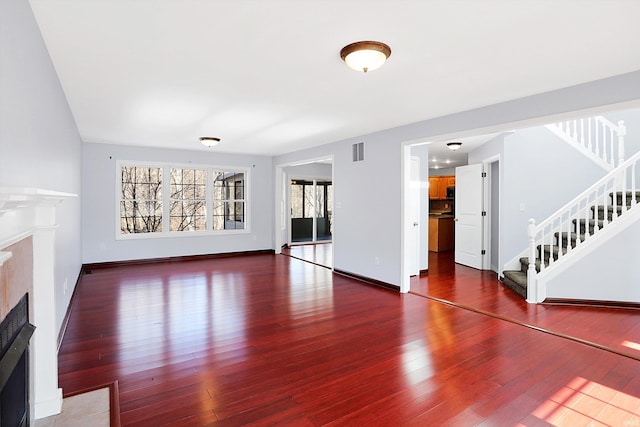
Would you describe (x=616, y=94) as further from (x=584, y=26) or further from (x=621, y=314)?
(x=621, y=314)

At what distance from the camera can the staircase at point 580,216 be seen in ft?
14.3

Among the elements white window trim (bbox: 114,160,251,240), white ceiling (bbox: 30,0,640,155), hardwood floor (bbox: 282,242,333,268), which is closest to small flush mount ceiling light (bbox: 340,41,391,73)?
white ceiling (bbox: 30,0,640,155)

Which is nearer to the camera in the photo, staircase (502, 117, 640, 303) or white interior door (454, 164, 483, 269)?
staircase (502, 117, 640, 303)

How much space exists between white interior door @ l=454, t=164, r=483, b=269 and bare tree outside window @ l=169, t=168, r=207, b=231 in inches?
213

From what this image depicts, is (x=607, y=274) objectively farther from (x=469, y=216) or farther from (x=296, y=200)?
(x=296, y=200)

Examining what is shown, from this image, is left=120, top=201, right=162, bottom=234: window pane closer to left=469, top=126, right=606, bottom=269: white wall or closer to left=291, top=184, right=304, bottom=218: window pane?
left=291, top=184, right=304, bottom=218: window pane

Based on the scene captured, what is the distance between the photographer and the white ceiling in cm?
203

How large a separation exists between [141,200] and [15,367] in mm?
6137

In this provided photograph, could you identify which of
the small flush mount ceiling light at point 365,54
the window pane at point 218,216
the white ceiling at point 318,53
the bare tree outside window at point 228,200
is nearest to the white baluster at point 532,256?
the white ceiling at point 318,53

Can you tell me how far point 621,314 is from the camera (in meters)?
3.91

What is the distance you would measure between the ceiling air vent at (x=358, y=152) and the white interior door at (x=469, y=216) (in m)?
2.39

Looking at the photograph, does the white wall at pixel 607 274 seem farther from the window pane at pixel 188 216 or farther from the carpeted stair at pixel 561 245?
the window pane at pixel 188 216

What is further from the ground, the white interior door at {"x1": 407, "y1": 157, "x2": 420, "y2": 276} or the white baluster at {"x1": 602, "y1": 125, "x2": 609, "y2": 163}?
the white baluster at {"x1": 602, "y1": 125, "x2": 609, "y2": 163}

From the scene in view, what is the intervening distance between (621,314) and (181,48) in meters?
5.15
